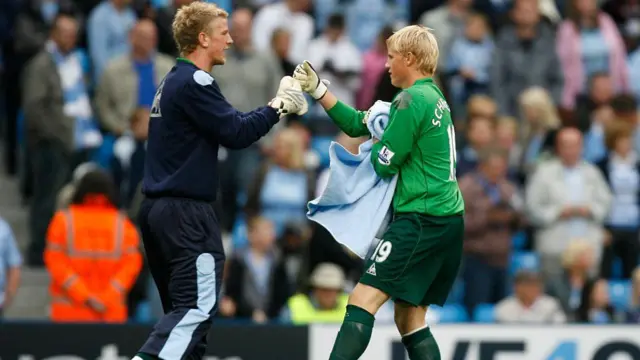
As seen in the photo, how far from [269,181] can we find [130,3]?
2.58 meters

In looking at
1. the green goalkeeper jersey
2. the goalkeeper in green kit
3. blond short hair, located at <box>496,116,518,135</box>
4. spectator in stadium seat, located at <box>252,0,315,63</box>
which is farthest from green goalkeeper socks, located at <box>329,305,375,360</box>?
spectator in stadium seat, located at <box>252,0,315,63</box>

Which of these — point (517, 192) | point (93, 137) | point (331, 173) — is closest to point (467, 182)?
point (517, 192)

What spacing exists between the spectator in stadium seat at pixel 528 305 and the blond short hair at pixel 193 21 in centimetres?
551

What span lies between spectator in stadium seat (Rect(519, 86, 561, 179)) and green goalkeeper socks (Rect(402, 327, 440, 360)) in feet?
21.2

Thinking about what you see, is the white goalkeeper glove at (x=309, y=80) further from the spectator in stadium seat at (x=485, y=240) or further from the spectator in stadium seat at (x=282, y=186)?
the spectator in stadium seat at (x=485, y=240)

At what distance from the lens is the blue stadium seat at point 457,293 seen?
1378 cm

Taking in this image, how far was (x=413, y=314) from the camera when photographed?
8500 millimetres

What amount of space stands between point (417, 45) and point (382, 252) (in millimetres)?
1182

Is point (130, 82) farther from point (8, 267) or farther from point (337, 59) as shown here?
point (8, 267)

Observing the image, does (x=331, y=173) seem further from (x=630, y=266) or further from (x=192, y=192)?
(x=630, y=266)

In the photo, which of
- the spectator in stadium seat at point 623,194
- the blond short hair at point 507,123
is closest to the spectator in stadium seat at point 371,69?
the blond short hair at point 507,123

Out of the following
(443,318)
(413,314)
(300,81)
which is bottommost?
(443,318)

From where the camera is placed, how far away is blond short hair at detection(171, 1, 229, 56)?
8328 mm

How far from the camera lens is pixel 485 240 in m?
13.7
